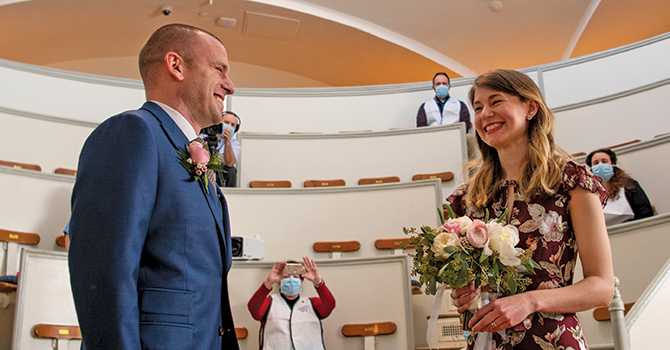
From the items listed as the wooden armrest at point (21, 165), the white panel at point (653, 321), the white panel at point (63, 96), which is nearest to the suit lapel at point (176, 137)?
the white panel at point (653, 321)

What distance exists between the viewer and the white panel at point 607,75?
19.2 ft

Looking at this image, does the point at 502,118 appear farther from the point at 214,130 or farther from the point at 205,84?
the point at 214,130

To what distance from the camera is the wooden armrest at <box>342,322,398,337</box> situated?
137 inches

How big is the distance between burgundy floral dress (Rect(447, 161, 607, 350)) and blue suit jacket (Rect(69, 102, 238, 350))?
65 centimetres

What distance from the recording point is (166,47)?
4.33 feet

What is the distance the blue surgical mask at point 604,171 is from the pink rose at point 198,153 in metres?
3.79

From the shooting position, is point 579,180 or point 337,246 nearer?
point 579,180

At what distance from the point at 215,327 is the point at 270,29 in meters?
8.39

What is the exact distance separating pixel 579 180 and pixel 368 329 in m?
2.44

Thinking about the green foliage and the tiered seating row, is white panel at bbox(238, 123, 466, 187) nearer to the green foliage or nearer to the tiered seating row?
the tiered seating row

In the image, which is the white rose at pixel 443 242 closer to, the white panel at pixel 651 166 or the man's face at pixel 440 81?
the white panel at pixel 651 166

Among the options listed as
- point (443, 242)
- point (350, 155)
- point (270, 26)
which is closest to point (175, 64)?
point (443, 242)

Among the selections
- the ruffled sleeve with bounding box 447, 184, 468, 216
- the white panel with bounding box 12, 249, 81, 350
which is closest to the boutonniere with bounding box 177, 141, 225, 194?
the ruffled sleeve with bounding box 447, 184, 468, 216

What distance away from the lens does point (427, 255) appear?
1294mm
